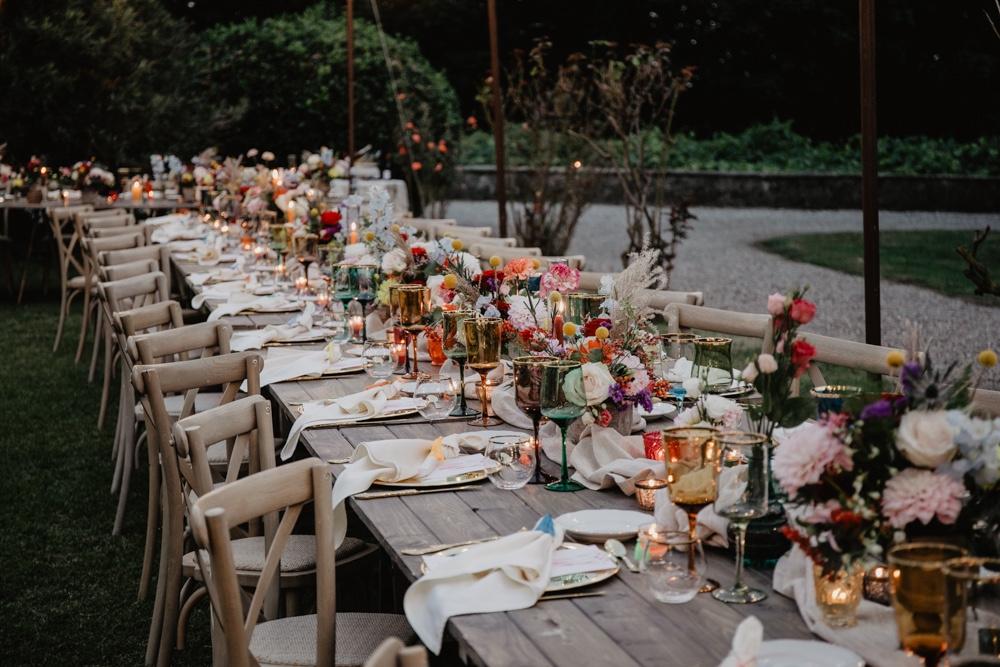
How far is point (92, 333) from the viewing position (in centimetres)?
993

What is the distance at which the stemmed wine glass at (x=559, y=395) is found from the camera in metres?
2.50

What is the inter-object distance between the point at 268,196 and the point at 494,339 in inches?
182

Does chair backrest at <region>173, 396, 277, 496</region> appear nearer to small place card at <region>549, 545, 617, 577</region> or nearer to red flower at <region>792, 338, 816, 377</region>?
small place card at <region>549, 545, 617, 577</region>

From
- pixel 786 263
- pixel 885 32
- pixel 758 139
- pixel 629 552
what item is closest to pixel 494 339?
pixel 629 552

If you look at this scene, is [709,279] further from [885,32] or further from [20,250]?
[885,32]

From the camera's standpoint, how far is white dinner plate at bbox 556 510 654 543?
7.24ft

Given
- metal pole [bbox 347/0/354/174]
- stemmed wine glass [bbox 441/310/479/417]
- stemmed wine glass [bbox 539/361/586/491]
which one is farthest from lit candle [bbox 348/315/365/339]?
metal pole [bbox 347/0/354/174]

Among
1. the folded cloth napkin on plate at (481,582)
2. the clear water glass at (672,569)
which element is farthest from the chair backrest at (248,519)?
the clear water glass at (672,569)

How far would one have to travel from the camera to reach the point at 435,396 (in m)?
3.42

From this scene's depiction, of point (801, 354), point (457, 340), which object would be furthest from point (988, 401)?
point (457, 340)

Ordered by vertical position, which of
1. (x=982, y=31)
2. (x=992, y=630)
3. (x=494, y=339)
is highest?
(x=982, y=31)

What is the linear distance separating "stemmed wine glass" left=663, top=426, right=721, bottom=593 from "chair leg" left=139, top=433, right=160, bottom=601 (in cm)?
219

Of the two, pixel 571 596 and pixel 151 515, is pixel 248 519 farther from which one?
pixel 151 515

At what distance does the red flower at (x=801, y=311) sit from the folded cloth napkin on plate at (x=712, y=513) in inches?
10.7
